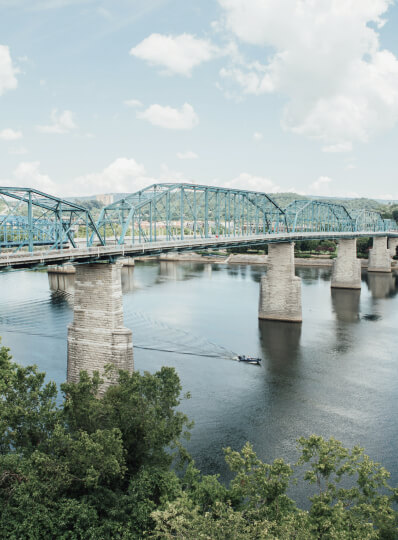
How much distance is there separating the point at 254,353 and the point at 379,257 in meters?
60.4

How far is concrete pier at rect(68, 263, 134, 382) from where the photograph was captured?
1016 inches

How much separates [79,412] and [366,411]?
1629 cm

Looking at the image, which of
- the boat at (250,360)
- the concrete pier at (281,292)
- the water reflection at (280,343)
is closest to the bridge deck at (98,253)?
the concrete pier at (281,292)

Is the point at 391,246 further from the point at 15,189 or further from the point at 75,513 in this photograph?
the point at 75,513

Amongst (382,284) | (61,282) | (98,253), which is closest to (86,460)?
(98,253)

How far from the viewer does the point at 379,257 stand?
3457 inches

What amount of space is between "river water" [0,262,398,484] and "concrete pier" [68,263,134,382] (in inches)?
116

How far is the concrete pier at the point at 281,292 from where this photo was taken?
44531 millimetres

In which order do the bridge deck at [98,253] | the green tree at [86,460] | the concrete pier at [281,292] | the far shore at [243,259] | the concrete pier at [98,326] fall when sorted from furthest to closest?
1. the far shore at [243,259]
2. the concrete pier at [281,292]
3. the concrete pier at [98,326]
4. the bridge deck at [98,253]
5. the green tree at [86,460]

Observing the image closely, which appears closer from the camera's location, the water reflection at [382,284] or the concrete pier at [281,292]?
the concrete pier at [281,292]

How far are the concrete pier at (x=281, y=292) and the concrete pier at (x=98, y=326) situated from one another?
21.4 metres

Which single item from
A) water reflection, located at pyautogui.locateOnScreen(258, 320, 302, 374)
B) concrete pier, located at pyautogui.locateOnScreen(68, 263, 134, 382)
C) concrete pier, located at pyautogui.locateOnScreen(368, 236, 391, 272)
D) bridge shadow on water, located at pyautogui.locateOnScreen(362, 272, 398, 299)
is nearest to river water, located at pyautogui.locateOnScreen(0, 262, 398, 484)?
water reflection, located at pyautogui.locateOnScreen(258, 320, 302, 374)

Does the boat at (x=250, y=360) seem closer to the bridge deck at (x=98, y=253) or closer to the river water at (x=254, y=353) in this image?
the river water at (x=254, y=353)

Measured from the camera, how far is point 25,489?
1277cm
